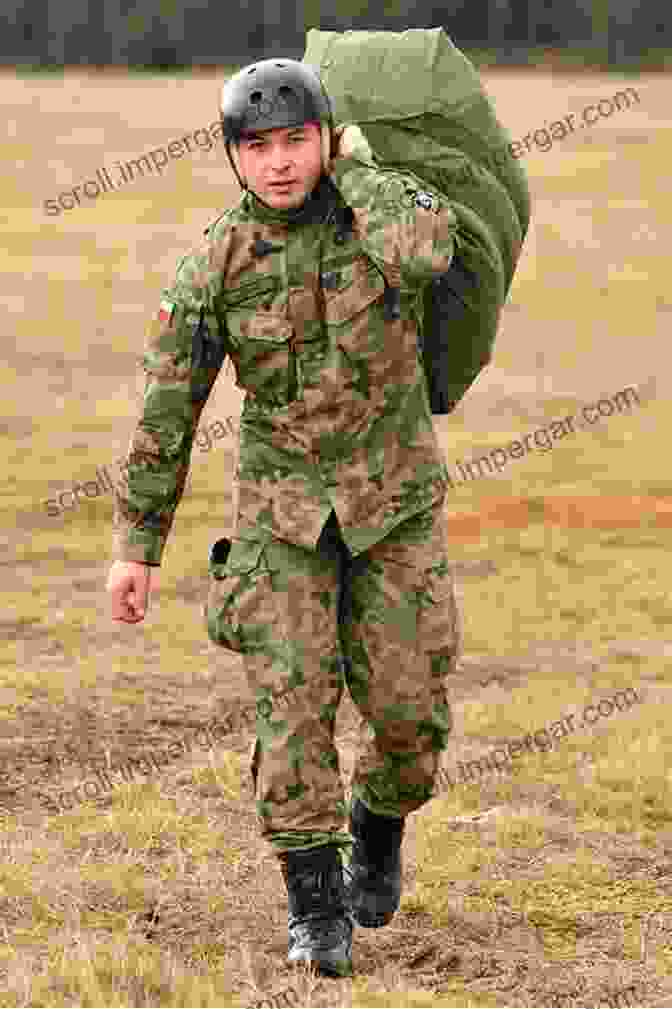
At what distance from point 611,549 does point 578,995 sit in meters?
5.99

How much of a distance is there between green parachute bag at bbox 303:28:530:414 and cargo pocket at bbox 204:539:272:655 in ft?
2.20

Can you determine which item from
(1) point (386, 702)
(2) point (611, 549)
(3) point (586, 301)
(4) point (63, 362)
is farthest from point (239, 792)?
(3) point (586, 301)

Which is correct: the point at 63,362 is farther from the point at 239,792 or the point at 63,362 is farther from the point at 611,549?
the point at 239,792

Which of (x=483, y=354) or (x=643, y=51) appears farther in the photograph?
(x=643, y=51)

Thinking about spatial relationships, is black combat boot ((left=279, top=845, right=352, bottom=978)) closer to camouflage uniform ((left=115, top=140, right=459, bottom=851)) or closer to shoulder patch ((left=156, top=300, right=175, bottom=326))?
camouflage uniform ((left=115, top=140, right=459, bottom=851))

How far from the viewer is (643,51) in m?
65.9

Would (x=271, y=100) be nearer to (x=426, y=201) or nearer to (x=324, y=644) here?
(x=426, y=201)

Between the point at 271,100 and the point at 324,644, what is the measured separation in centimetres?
122

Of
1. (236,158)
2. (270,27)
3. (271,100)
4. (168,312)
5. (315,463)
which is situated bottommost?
(270,27)

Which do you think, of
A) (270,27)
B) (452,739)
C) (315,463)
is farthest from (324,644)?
(270,27)

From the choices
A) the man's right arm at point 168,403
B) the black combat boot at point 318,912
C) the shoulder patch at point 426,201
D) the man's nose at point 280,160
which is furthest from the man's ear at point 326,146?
the black combat boot at point 318,912

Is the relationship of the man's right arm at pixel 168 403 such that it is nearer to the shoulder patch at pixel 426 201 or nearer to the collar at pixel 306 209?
the collar at pixel 306 209

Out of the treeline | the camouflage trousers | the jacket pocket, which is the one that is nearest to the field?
the camouflage trousers

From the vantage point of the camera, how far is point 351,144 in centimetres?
511
